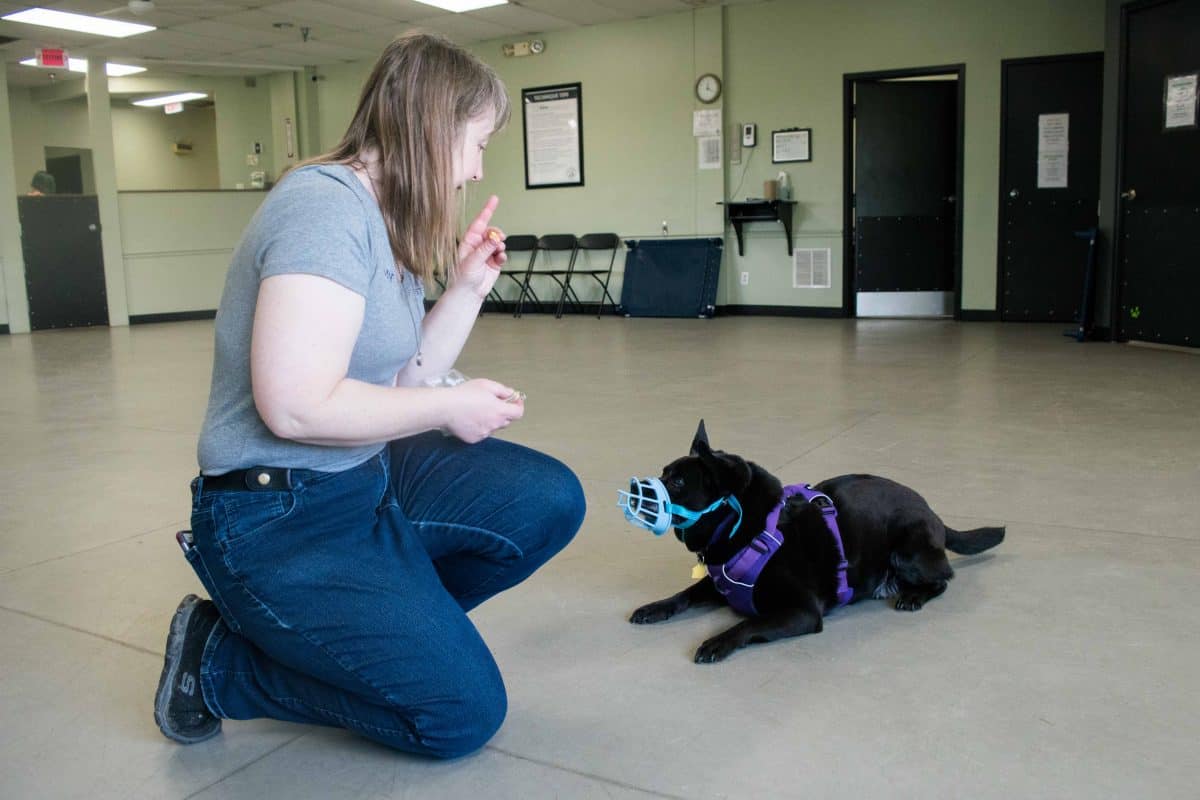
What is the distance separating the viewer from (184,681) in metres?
1.52

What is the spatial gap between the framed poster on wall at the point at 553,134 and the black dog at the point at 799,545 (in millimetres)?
8252

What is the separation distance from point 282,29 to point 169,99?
550cm

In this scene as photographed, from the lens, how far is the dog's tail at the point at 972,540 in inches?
86.3

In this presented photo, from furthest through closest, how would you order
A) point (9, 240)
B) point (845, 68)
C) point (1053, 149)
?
A: 1. point (9, 240)
2. point (845, 68)
3. point (1053, 149)

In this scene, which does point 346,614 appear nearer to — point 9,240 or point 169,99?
point 9,240

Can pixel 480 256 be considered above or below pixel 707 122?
below

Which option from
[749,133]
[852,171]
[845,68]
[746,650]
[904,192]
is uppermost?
[845,68]

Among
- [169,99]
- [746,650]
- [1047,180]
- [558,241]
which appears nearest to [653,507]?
[746,650]

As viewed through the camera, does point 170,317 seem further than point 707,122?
Yes

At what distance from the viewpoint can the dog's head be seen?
182 cm

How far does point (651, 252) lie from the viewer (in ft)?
31.0

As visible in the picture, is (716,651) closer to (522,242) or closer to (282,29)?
(522,242)

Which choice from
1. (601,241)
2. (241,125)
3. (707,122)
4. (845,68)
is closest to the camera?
(845,68)

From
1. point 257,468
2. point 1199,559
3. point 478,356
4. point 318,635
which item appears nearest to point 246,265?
point 257,468
